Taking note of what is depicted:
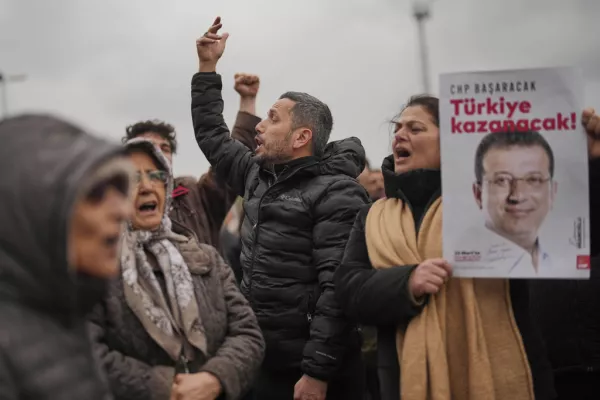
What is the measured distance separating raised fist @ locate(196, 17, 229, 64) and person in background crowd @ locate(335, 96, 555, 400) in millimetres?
1493

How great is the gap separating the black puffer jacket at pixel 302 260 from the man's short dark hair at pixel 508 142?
0.98 meters

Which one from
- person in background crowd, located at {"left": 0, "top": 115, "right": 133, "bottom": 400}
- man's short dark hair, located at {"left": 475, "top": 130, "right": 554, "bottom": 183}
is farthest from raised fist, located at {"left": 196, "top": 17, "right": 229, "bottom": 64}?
person in background crowd, located at {"left": 0, "top": 115, "right": 133, "bottom": 400}

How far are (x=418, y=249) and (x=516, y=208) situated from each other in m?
Result: 0.41

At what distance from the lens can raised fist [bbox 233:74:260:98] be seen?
4754mm

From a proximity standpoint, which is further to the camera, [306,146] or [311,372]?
[306,146]

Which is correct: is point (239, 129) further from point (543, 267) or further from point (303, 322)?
point (543, 267)

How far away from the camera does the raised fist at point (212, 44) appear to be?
13.6ft

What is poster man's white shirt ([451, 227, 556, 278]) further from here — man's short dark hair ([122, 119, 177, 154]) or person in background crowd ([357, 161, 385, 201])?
person in background crowd ([357, 161, 385, 201])

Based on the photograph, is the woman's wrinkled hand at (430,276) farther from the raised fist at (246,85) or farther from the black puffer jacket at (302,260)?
the raised fist at (246,85)

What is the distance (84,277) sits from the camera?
147cm

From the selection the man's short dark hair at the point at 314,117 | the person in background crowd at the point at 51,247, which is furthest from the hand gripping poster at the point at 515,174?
the person in background crowd at the point at 51,247

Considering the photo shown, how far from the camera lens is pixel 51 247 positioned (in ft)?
4.57

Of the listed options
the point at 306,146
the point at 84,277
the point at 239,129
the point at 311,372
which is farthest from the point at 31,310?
the point at 239,129

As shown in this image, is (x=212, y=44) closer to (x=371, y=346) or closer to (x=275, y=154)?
(x=275, y=154)
